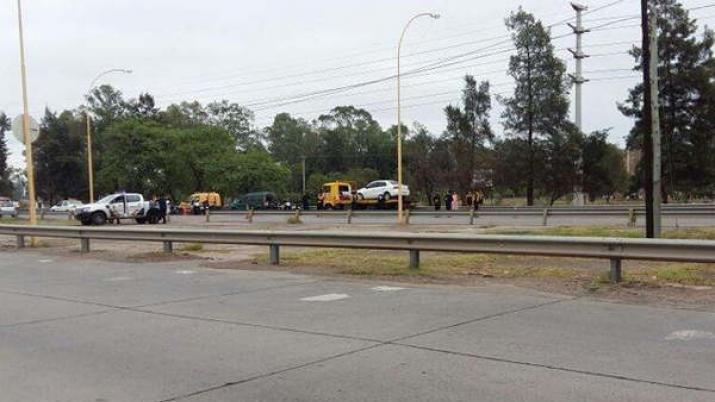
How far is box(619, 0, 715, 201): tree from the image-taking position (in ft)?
203

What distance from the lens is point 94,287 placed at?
42.4ft

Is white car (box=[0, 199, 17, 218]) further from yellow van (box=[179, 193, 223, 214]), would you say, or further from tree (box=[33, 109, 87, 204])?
tree (box=[33, 109, 87, 204])

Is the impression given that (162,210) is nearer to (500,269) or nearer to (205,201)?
(205,201)

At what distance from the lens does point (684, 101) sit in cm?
6291

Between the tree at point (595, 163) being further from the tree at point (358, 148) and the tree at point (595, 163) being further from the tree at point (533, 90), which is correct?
the tree at point (358, 148)

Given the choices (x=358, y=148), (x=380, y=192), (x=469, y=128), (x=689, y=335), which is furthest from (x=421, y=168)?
(x=689, y=335)

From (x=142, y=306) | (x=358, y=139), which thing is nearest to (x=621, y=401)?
(x=142, y=306)

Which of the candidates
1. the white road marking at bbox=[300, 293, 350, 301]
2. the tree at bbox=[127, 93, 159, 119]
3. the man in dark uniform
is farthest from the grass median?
the tree at bbox=[127, 93, 159, 119]

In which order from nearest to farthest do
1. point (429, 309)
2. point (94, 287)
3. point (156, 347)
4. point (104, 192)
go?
point (156, 347), point (429, 309), point (94, 287), point (104, 192)

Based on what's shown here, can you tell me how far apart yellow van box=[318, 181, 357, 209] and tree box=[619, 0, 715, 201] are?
25867mm

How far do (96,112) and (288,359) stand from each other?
372 feet

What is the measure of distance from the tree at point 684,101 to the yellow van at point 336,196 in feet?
84.9

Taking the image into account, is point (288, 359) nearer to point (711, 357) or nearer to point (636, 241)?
point (711, 357)

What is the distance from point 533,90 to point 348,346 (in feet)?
203
